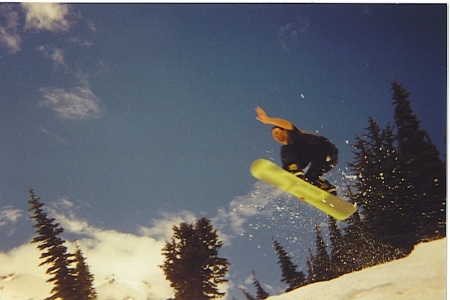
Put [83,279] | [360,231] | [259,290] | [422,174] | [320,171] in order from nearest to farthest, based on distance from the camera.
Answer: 1. [83,279]
2. [259,290]
3. [320,171]
4. [422,174]
5. [360,231]

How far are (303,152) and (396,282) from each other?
7.01 ft

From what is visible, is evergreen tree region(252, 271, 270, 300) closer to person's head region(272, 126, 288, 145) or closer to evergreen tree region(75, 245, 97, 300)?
person's head region(272, 126, 288, 145)

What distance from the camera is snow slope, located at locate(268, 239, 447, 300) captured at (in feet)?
13.1

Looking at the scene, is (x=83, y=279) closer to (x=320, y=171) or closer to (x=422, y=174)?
(x=320, y=171)

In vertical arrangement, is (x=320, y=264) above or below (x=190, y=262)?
below

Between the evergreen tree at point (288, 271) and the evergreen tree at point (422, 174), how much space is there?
1.97 metres

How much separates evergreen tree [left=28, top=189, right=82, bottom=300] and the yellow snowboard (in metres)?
2.83

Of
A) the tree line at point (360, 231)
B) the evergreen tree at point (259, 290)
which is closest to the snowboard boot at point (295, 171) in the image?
the tree line at point (360, 231)

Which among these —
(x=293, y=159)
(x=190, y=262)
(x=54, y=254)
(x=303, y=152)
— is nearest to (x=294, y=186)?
(x=293, y=159)

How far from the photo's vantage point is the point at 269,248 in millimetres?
4336

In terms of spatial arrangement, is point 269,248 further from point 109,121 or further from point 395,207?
point 109,121

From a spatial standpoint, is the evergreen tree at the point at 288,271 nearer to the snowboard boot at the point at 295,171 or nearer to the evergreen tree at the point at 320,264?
the evergreen tree at the point at 320,264

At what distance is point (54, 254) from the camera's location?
4.15 metres

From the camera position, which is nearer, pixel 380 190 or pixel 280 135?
pixel 280 135
